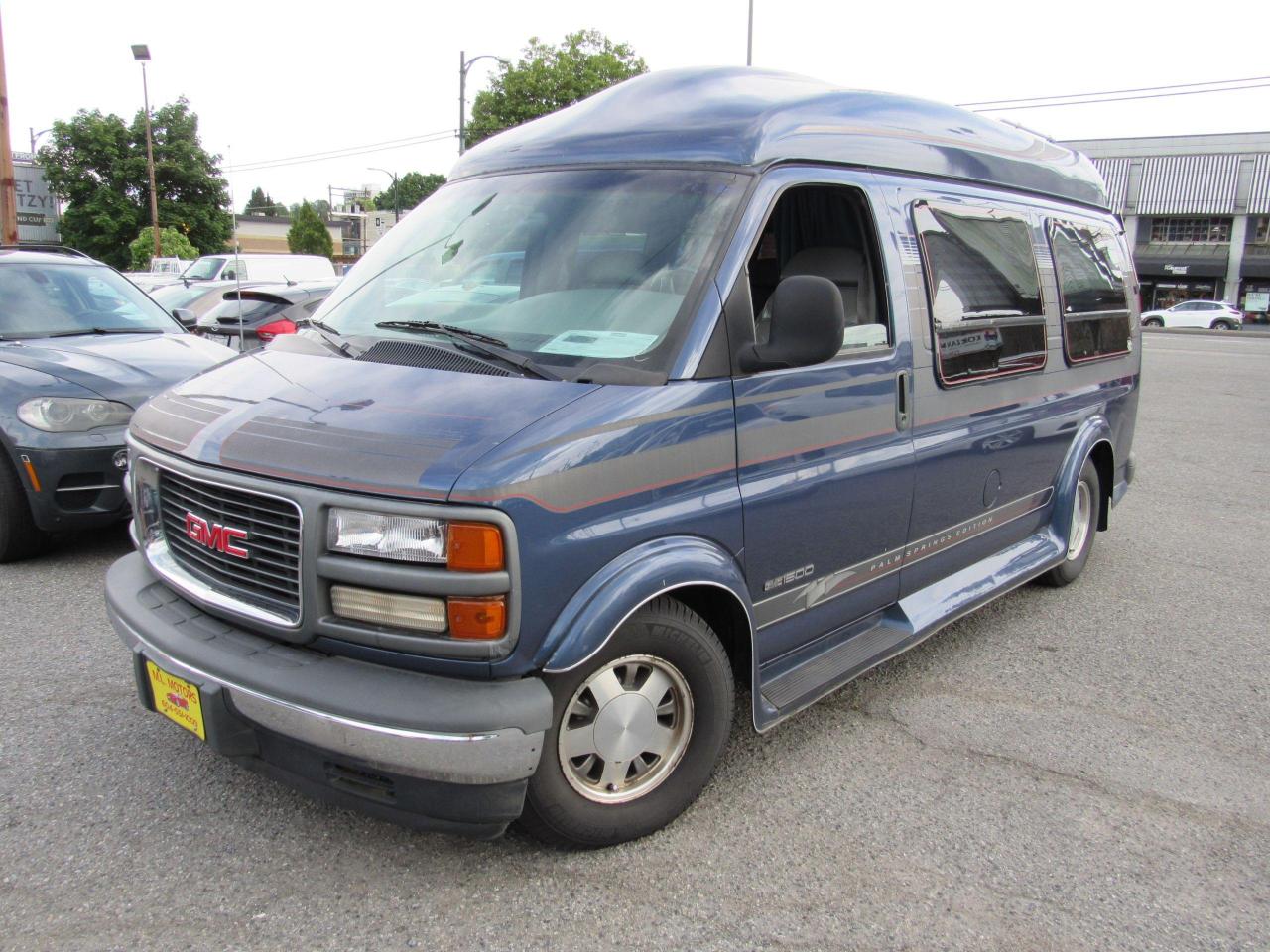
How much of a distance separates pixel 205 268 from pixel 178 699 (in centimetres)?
2659

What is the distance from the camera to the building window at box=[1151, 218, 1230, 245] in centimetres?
5225

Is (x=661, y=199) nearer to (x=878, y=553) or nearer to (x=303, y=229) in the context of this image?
(x=878, y=553)

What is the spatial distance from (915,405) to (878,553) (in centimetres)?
60

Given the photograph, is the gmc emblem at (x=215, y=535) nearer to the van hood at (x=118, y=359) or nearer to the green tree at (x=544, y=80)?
the van hood at (x=118, y=359)

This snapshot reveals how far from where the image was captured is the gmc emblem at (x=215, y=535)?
9.29 feet

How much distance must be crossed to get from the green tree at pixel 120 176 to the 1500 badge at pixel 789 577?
5627 cm

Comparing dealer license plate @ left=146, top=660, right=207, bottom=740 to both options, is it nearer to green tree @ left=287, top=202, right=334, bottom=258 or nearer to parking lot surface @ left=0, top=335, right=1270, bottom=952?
parking lot surface @ left=0, top=335, right=1270, bottom=952

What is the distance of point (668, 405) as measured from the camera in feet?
9.53

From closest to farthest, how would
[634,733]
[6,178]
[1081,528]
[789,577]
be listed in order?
1. [634,733]
2. [789,577]
3. [1081,528]
4. [6,178]

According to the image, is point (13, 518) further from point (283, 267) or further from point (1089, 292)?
point (283, 267)

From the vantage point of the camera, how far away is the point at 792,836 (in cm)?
311

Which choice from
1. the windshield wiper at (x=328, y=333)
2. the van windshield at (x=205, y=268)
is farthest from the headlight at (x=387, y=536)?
the van windshield at (x=205, y=268)

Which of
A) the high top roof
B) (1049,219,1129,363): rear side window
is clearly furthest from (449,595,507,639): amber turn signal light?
(1049,219,1129,363): rear side window

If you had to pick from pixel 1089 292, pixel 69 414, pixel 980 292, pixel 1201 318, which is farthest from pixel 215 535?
pixel 1201 318
